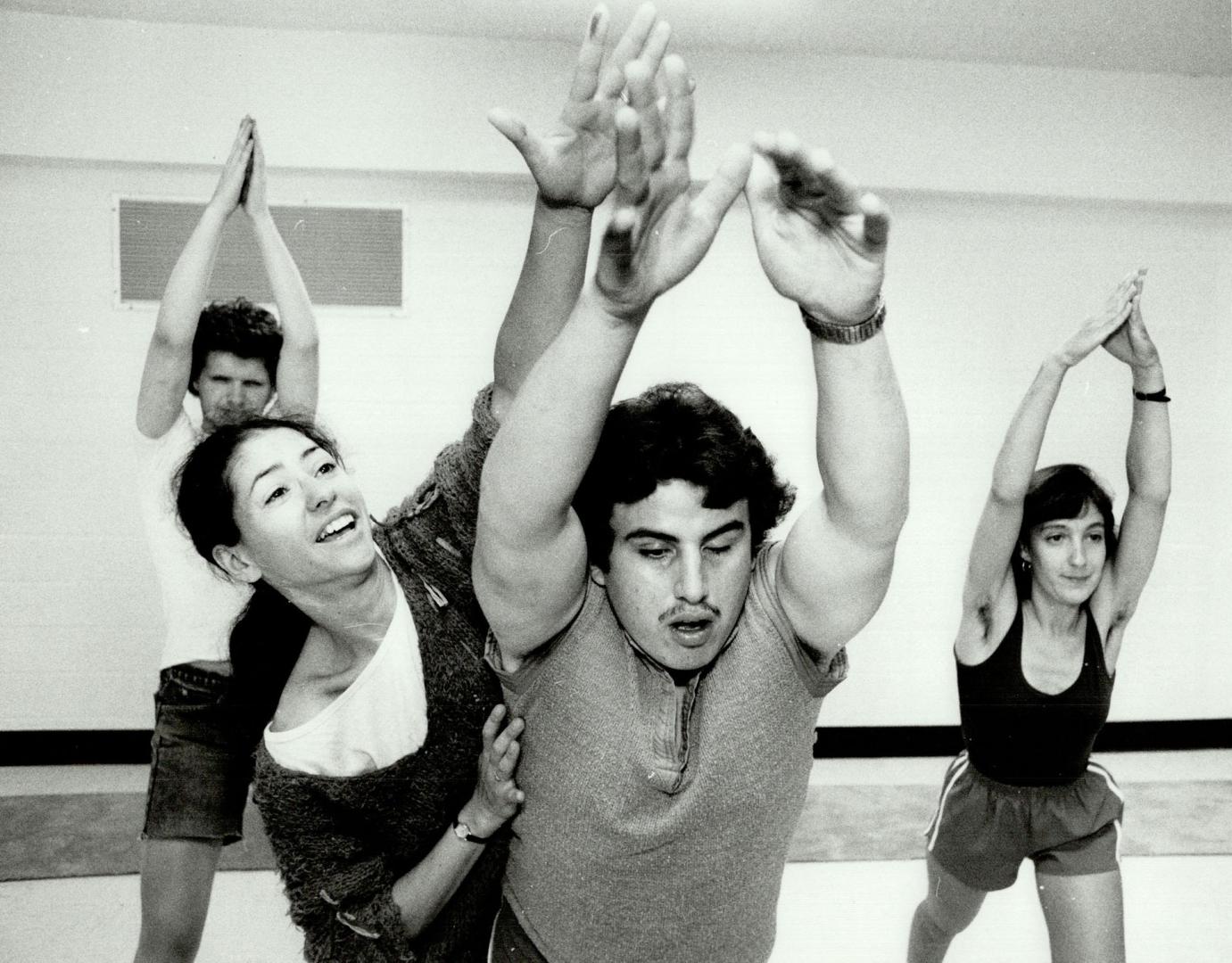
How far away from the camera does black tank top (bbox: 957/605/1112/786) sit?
1.12m

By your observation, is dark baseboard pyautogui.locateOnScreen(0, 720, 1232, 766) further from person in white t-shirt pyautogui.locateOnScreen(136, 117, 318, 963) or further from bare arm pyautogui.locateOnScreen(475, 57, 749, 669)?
bare arm pyautogui.locateOnScreen(475, 57, 749, 669)

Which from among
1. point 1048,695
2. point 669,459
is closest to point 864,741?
point 1048,695

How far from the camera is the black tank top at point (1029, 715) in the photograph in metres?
1.12

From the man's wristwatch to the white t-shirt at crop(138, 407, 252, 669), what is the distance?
0.39 m

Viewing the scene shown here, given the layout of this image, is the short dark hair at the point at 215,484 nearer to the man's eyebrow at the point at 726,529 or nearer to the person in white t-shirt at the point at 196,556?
the person in white t-shirt at the point at 196,556

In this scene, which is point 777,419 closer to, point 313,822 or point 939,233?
point 939,233

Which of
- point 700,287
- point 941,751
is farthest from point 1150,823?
point 700,287

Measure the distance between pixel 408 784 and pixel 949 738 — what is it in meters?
0.93

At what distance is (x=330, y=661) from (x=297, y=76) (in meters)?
0.72

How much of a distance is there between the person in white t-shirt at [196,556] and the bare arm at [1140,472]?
33.8 inches

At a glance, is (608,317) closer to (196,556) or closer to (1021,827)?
(196,556)

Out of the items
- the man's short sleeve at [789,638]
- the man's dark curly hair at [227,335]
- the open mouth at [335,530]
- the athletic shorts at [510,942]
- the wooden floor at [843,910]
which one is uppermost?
the man's dark curly hair at [227,335]

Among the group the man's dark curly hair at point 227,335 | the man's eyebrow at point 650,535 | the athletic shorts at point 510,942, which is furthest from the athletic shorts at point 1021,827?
the man's dark curly hair at point 227,335

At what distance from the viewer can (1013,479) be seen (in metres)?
1.00
